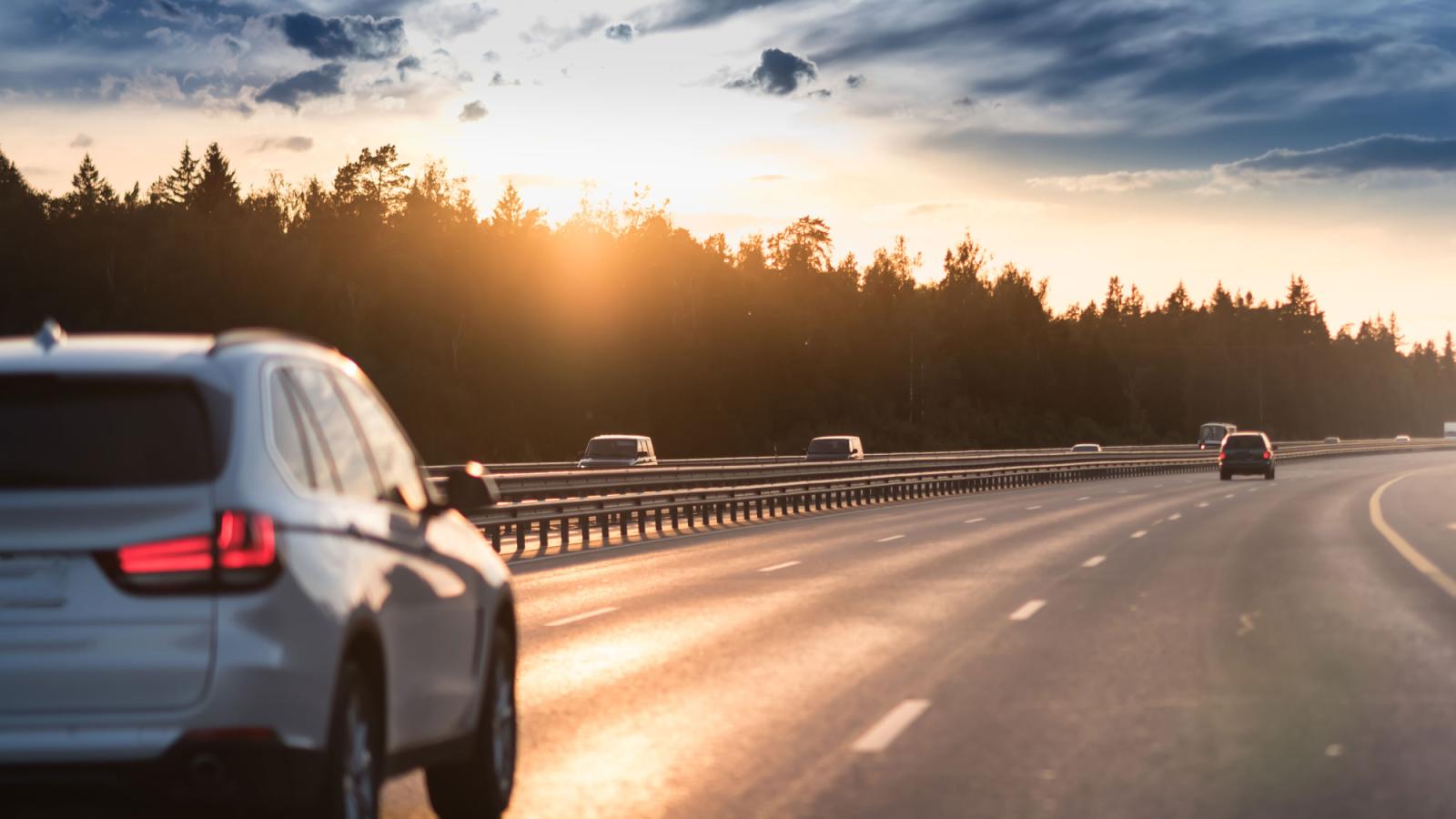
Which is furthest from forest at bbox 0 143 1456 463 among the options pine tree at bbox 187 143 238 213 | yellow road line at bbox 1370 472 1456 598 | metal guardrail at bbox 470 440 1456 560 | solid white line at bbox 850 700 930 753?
solid white line at bbox 850 700 930 753

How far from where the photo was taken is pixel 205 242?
9988 cm

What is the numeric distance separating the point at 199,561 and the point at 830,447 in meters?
58.4

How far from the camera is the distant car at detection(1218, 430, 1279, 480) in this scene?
232ft

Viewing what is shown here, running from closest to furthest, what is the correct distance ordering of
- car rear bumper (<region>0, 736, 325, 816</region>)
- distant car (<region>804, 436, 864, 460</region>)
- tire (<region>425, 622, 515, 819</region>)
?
car rear bumper (<region>0, 736, 325, 816</region>) → tire (<region>425, 622, 515, 819</region>) → distant car (<region>804, 436, 864, 460</region>)

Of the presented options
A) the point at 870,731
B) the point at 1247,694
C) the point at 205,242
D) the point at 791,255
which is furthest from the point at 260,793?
the point at 791,255

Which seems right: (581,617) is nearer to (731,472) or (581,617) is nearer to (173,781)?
(173,781)

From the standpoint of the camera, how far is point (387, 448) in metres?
7.39

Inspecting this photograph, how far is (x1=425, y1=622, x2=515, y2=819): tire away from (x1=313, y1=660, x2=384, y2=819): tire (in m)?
1.25

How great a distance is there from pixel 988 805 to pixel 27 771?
4050 mm

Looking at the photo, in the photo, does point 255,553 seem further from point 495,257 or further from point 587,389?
point 495,257

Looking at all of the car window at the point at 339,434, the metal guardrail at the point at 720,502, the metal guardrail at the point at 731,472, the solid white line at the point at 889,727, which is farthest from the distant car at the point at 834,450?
the car window at the point at 339,434

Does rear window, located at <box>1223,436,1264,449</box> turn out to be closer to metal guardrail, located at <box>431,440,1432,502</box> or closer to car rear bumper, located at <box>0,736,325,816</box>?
metal guardrail, located at <box>431,440,1432,502</box>

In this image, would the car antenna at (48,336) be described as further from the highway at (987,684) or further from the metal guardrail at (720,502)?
the metal guardrail at (720,502)

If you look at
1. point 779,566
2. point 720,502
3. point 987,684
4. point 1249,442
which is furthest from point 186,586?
point 1249,442
